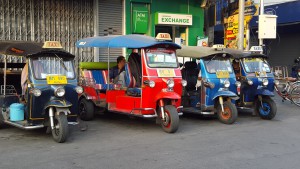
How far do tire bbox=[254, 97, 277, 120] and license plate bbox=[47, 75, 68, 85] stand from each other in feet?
18.2

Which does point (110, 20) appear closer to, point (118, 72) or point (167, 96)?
point (118, 72)

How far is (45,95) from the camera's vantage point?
7.00m

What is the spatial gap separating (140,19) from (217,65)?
5764mm

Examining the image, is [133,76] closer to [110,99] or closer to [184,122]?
[110,99]

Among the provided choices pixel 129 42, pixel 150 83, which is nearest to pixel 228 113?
pixel 150 83

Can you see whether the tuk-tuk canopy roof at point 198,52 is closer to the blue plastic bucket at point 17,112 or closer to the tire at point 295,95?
the tire at point 295,95

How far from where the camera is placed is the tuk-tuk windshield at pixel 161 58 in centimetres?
839

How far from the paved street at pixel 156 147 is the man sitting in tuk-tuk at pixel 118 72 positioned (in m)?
1.12

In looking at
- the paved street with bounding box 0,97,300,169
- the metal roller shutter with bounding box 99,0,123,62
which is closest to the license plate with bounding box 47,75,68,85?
the paved street with bounding box 0,97,300,169

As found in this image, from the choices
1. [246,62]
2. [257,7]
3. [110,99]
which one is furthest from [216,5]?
[110,99]

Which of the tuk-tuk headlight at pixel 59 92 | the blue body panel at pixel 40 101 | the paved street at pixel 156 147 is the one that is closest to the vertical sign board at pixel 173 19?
the paved street at pixel 156 147

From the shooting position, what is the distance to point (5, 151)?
20.4 ft

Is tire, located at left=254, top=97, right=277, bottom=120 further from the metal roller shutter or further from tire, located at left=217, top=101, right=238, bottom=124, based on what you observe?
the metal roller shutter

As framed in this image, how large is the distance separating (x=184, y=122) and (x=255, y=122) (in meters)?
1.84
